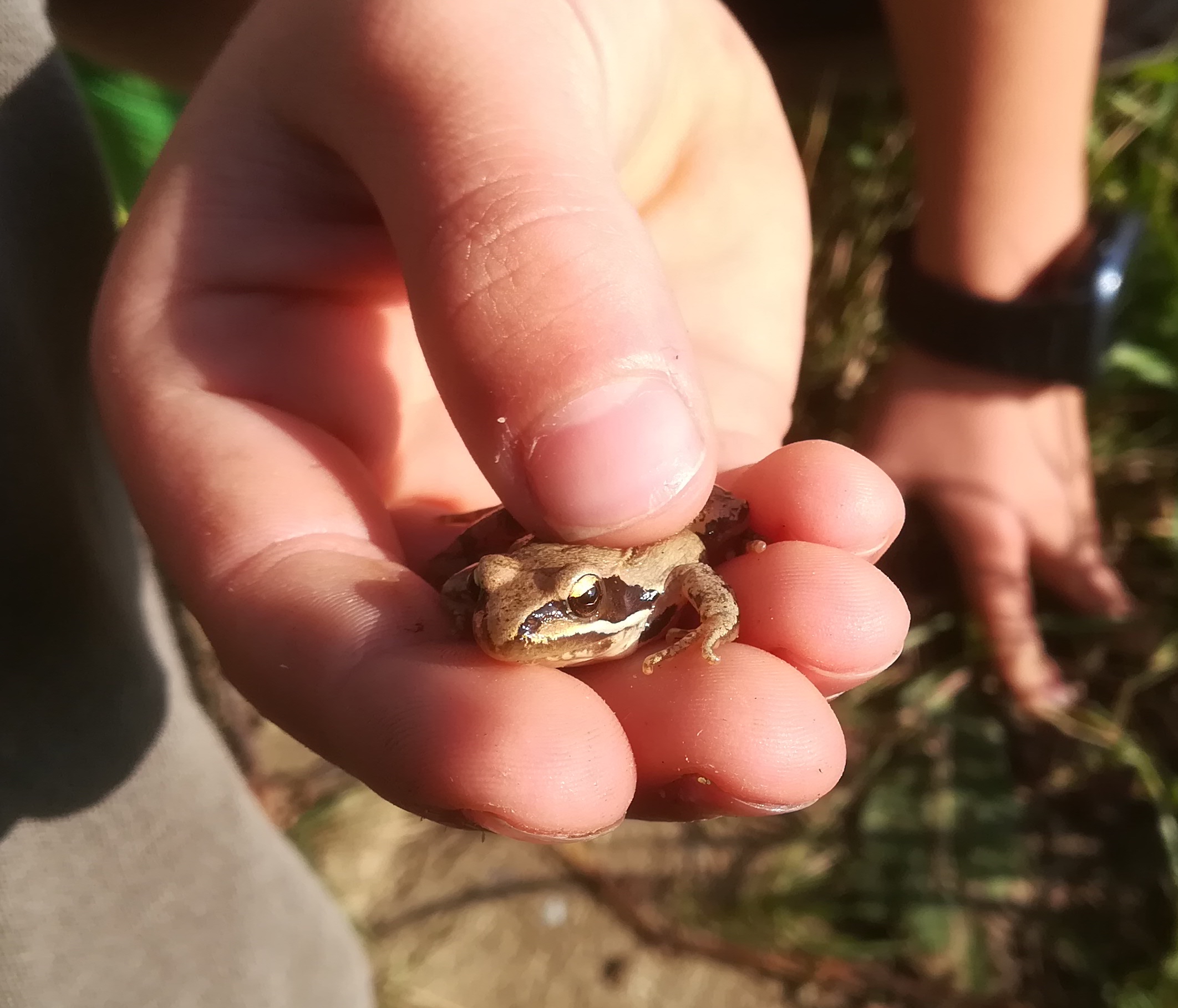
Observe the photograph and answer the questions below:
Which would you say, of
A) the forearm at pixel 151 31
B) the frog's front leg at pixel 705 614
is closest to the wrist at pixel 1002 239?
the frog's front leg at pixel 705 614

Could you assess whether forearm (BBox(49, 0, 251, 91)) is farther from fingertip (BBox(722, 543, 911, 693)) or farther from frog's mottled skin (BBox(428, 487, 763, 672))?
fingertip (BBox(722, 543, 911, 693))

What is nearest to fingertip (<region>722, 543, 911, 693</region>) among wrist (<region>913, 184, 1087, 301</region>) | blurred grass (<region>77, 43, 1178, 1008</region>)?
blurred grass (<region>77, 43, 1178, 1008</region>)

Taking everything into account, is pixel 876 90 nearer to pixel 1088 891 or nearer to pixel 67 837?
pixel 1088 891

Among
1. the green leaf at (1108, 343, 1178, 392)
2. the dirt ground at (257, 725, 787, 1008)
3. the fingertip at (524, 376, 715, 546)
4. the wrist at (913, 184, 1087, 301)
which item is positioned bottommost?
the dirt ground at (257, 725, 787, 1008)

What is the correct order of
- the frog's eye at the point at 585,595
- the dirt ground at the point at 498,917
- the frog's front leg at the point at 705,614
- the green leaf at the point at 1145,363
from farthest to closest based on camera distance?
1. the green leaf at the point at 1145,363
2. the dirt ground at the point at 498,917
3. the frog's eye at the point at 585,595
4. the frog's front leg at the point at 705,614

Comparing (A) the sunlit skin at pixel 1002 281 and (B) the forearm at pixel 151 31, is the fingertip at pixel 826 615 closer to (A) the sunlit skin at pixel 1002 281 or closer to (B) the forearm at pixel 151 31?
(A) the sunlit skin at pixel 1002 281

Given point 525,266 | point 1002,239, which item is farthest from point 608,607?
point 1002,239
